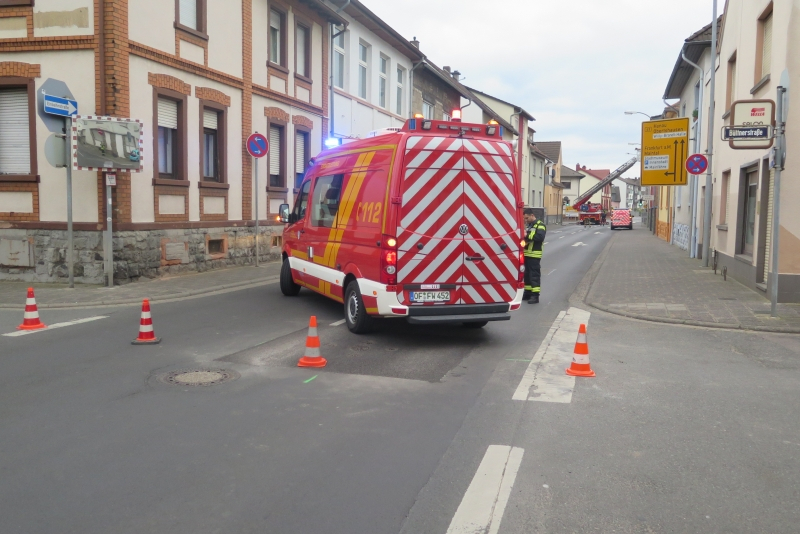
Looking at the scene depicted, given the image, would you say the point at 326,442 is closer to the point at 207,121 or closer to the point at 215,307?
the point at 215,307

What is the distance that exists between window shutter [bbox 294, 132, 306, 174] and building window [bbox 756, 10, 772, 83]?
1234cm

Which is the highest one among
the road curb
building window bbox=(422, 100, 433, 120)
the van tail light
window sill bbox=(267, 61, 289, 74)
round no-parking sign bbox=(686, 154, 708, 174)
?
building window bbox=(422, 100, 433, 120)

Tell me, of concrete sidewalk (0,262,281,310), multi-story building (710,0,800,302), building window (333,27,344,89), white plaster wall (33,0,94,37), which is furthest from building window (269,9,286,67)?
multi-story building (710,0,800,302)

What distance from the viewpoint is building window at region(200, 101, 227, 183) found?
55.1 feet

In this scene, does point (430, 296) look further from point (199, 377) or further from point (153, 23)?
point (153, 23)

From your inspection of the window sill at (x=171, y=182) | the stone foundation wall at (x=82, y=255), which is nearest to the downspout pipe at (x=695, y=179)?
the window sill at (x=171, y=182)

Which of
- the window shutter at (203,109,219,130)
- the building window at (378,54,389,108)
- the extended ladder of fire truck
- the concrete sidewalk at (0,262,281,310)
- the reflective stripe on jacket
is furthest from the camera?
the extended ladder of fire truck

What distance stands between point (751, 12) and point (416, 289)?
11517mm

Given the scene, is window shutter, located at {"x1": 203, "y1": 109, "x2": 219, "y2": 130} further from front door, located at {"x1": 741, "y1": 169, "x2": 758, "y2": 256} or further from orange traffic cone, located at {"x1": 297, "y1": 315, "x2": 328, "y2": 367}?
front door, located at {"x1": 741, "y1": 169, "x2": 758, "y2": 256}

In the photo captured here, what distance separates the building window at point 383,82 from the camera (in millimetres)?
27250

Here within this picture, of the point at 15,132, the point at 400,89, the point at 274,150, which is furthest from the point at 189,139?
the point at 400,89

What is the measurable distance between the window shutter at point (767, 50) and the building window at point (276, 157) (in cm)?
1230

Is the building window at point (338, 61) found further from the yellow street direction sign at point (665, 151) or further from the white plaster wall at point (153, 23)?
the yellow street direction sign at point (665, 151)

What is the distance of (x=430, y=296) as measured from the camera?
8.26 m
